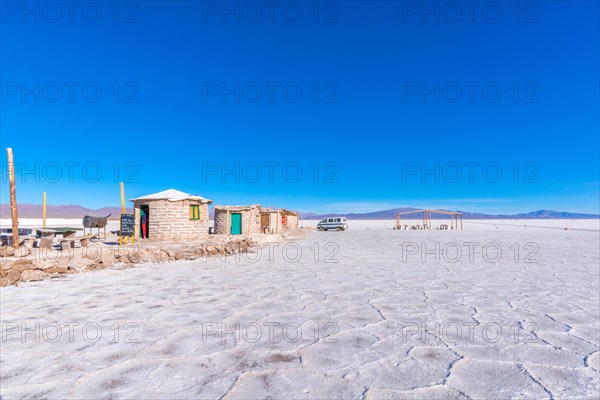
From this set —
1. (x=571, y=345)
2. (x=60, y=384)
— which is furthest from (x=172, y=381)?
(x=571, y=345)

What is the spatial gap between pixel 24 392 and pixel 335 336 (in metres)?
2.64

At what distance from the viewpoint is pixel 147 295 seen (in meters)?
5.55

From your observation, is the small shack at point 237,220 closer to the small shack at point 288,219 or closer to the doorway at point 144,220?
the doorway at point 144,220

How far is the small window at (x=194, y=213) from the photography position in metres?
19.1

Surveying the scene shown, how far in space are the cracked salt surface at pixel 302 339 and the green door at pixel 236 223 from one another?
18905 millimetres

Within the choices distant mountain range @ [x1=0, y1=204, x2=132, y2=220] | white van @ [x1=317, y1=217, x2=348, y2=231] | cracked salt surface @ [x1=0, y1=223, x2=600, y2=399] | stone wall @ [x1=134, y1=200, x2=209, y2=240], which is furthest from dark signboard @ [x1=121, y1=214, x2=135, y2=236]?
distant mountain range @ [x1=0, y1=204, x2=132, y2=220]

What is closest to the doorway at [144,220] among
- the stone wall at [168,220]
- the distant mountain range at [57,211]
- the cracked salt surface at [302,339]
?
the stone wall at [168,220]

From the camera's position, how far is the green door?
25.7 meters

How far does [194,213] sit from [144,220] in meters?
2.62

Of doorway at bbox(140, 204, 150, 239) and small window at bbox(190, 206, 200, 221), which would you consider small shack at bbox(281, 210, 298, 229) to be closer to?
small window at bbox(190, 206, 200, 221)

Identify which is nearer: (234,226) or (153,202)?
(153,202)

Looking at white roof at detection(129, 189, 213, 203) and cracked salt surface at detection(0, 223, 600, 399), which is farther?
white roof at detection(129, 189, 213, 203)

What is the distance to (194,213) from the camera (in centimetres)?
1922

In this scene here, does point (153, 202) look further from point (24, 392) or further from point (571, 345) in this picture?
point (571, 345)
